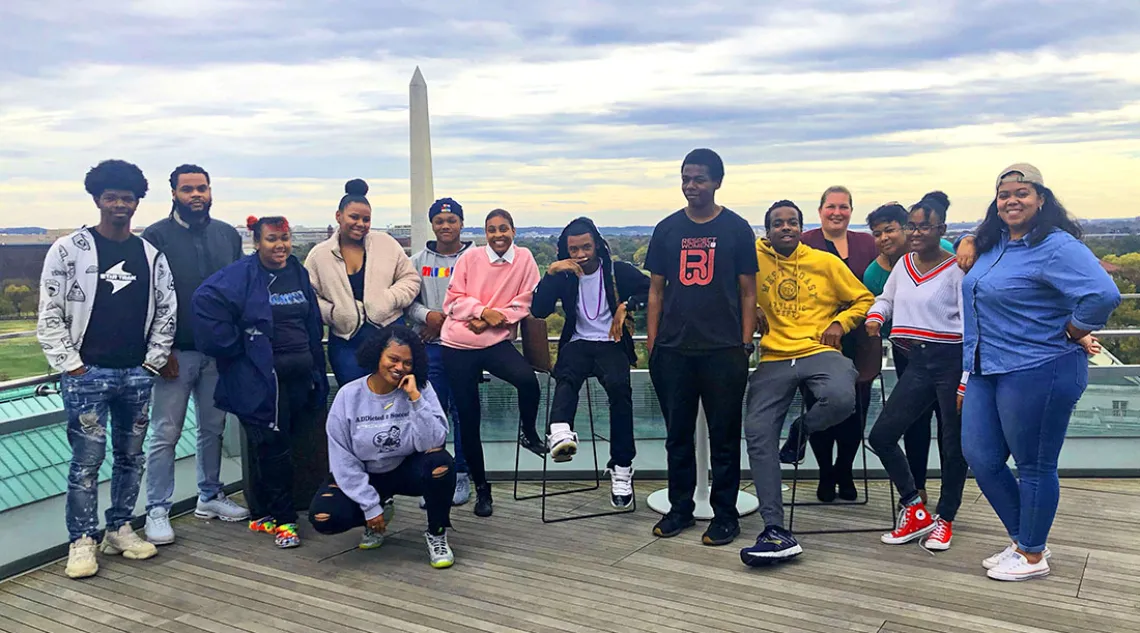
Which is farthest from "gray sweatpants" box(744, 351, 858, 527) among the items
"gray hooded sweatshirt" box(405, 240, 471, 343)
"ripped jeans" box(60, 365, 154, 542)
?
"ripped jeans" box(60, 365, 154, 542)

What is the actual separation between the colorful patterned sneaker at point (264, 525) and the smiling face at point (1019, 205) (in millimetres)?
3403

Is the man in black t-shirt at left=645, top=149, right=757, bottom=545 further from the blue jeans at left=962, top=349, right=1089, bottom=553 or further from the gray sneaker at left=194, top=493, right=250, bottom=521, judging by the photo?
the gray sneaker at left=194, top=493, right=250, bottom=521

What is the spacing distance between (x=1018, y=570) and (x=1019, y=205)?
4.56ft

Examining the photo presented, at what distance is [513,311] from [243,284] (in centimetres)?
124

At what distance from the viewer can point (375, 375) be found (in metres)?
4.07

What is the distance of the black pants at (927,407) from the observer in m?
3.96

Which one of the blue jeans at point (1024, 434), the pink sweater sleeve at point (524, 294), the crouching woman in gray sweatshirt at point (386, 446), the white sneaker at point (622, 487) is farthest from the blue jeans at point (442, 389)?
the blue jeans at point (1024, 434)

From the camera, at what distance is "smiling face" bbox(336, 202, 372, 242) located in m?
4.60

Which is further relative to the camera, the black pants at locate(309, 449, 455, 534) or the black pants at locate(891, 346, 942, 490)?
the black pants at locate(891, 346, 942, 490)

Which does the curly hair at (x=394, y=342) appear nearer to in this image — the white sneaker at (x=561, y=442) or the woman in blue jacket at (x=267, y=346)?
the woman in blue jacket at (x=267, y=346)

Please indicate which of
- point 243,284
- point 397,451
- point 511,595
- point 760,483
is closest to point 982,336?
point 760,483

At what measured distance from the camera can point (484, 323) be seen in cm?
459

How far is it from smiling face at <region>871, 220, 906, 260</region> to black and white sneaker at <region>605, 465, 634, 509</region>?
1608 mm

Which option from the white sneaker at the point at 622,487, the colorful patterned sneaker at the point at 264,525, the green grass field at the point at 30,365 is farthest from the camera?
the white sneaker at the point at 622,487
